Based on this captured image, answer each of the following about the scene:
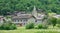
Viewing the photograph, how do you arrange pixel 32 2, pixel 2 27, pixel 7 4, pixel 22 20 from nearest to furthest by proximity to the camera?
1. pixel 2 27
2. pixel 22 20
3. pixel 7 4
4. pixel 32 2

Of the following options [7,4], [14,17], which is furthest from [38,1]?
[14,17]

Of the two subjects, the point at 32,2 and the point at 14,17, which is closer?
the point at 14,17

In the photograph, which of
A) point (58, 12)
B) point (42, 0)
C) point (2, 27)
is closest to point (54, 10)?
point (58, 12)

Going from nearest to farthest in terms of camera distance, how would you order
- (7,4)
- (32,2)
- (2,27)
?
(2,27) → (7,4) → (32,2)

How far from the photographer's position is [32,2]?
198 feet

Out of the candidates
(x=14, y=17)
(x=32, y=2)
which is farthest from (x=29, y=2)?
(x=14, y=17)

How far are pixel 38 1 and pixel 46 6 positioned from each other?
3790 mm

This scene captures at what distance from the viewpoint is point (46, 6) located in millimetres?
59188

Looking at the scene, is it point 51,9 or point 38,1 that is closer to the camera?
point 51,9

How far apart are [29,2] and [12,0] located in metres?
3.63

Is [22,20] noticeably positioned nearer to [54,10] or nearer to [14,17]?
[14,17]

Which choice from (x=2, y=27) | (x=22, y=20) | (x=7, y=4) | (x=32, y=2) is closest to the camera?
(x=2, y=27)

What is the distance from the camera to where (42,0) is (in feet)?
204

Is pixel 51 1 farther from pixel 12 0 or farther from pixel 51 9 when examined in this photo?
pixel 12 0
